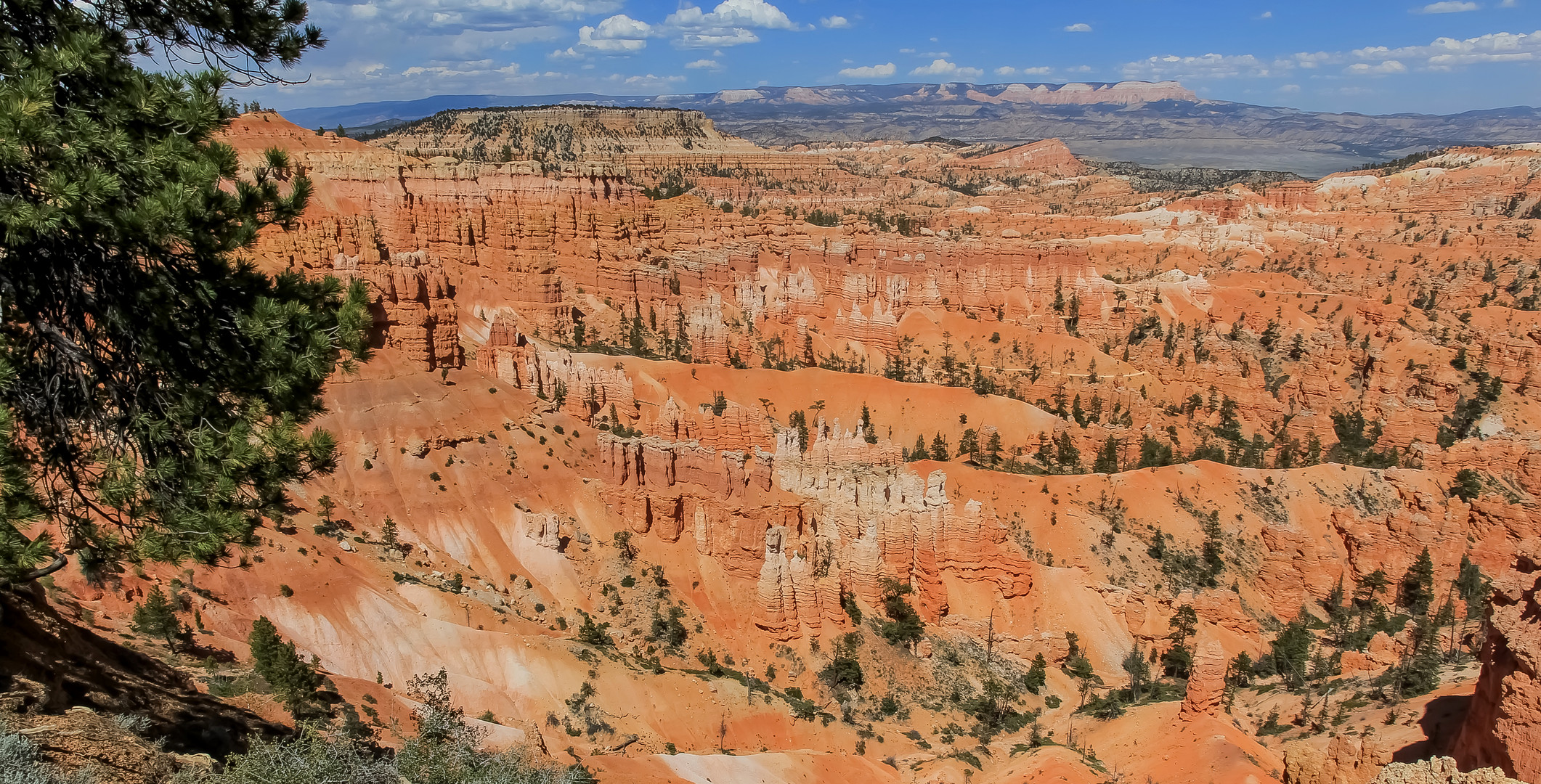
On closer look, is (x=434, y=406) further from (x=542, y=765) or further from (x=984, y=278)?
(x=984, y=278)

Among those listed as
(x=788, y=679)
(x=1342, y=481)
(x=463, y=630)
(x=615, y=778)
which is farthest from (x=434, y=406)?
(x=1342, y=481)

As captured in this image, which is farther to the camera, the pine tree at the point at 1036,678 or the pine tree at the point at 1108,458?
the pine tree at the point at 1108,458

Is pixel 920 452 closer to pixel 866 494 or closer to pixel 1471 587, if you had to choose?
pixel 866 494

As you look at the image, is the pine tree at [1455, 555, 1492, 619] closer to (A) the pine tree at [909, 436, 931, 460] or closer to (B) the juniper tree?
(A) the pine tree at [909, 436, 931, 460]

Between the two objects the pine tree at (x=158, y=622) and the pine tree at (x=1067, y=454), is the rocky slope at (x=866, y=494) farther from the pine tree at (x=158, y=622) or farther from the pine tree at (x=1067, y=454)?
the pine tree at (x=158, y=622)

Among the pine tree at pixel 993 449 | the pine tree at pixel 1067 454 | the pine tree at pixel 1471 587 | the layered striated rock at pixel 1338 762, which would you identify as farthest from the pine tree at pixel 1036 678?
the pine tree at pixel 1471 587

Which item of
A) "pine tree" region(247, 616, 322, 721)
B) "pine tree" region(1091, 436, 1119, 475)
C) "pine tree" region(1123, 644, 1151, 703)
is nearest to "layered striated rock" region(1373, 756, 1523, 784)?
"pine tree" region(1123, 644, 1151, 703)
